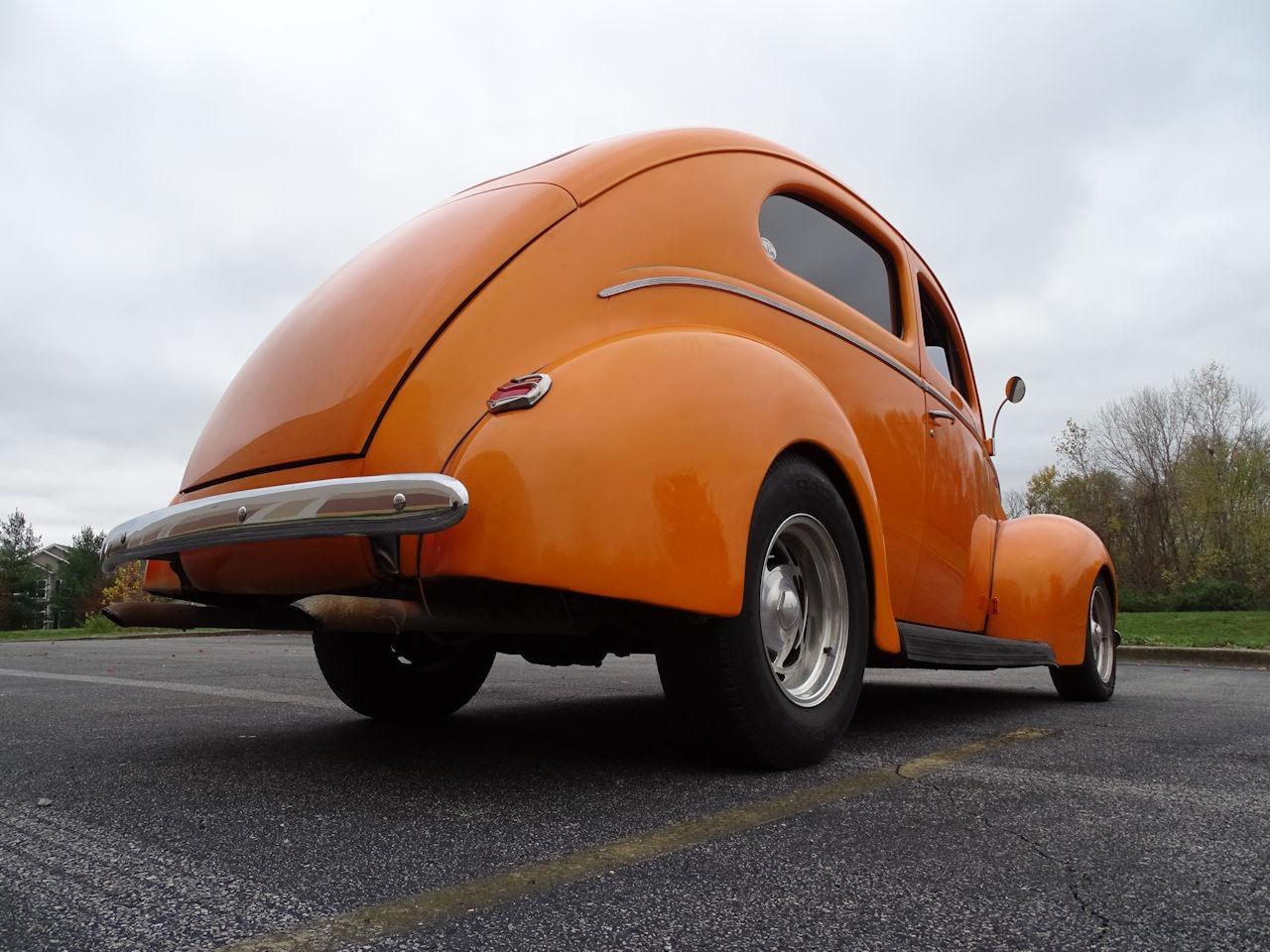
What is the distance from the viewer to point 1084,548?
4.68m

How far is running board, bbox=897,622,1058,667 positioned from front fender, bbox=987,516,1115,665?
0.47ft

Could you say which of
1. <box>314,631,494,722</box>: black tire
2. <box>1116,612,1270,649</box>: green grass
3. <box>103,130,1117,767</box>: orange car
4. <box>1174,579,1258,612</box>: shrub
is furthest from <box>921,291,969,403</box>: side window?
<box>1174,579,1258,612</box>: shrub

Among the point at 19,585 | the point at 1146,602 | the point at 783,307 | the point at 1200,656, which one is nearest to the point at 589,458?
the point at 783,307

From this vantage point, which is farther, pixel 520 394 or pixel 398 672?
pixel 398 672

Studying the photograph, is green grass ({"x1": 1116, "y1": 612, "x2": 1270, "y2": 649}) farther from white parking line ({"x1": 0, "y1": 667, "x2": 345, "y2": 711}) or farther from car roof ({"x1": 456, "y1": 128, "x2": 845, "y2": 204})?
car roof ({"x1": 456, "y1": 128, "x2": 845, "y2": 204})

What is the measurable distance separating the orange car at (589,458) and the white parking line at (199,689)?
1016 millimetres

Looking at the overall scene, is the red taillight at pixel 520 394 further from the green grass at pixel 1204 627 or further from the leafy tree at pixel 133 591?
the green grass at pixel 1204 627

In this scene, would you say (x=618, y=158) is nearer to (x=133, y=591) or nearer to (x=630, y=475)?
(x=630, y=475)

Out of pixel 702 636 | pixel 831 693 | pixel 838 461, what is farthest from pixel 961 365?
pixel 702 636

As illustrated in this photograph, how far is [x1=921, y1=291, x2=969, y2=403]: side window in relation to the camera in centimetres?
443

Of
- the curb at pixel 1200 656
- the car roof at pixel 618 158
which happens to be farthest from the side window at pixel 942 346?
the curb at pixel 1200 656

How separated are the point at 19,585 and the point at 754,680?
211 feet

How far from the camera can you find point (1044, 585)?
446cm

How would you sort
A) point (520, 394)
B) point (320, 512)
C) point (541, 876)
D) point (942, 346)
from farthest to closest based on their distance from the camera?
point (942, 346)
point (520, 394)
point (320, 512)
point (541, 876)
